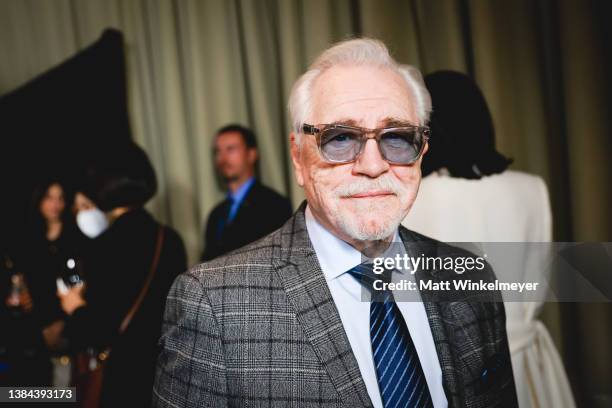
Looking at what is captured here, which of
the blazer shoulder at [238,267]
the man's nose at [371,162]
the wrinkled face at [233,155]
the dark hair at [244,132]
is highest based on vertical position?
the dark hair at [244,132]

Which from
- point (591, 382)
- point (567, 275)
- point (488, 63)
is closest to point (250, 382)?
point (567, 275)

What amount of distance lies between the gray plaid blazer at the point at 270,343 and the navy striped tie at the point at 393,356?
0.05 m

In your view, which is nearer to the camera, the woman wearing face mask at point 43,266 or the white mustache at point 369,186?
the white mustache at point 369,186

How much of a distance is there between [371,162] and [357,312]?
0.27 metres

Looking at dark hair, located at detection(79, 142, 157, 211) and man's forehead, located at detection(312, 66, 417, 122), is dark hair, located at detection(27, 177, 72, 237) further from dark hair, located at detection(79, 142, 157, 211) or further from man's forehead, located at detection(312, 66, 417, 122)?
man's forehead, located at detection(312, 66, 417, 122)

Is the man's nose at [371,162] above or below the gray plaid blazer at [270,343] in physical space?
above

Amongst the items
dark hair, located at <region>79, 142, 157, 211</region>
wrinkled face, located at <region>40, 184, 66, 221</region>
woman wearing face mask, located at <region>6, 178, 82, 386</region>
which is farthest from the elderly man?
wrinkled face, located at <region>40, 184, 66, 221</region>

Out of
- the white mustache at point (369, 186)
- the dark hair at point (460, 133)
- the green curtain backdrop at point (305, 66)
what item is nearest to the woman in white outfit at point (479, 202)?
the dark hair at point (460, 133)

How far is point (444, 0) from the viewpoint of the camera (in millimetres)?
1947

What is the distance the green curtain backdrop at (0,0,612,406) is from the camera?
1568mm

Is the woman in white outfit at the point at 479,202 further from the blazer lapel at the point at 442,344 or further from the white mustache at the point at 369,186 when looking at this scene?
the white mustache at the point at 369,186

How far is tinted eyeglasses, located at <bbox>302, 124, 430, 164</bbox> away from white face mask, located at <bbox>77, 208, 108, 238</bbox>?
1493 millimetres

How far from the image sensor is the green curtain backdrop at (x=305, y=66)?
1568 millimetres

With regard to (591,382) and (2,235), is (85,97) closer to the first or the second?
(2,235)
